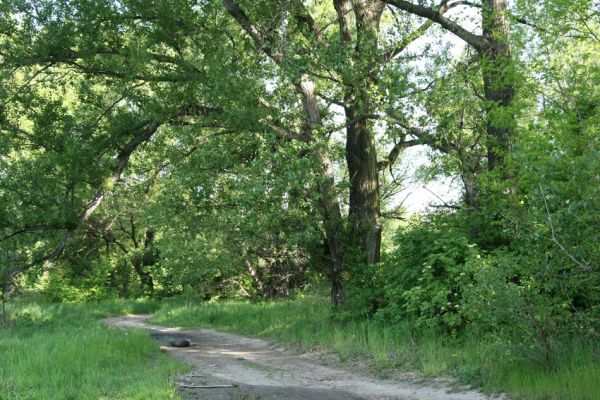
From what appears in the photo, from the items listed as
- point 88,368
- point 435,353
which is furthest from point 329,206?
point 88,368

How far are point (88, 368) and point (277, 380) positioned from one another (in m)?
3.11

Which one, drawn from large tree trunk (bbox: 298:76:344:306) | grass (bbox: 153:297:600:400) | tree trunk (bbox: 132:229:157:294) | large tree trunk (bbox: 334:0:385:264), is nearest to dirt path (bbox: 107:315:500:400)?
grass (bbox: 153:297:600:400)

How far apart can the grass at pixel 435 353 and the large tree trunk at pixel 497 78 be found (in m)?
3.55

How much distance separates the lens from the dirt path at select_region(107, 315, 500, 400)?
8.26 meters

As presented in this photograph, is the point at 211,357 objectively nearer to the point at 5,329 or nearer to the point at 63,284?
the point at 5,329

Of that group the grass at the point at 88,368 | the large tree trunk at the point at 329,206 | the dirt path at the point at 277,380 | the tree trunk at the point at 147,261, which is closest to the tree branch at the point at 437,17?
the large tree trunk at the point at 329,206

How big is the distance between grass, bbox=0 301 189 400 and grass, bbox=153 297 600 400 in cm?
349

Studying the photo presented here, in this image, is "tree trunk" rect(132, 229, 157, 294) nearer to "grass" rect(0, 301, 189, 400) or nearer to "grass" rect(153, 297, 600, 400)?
"grass" rect(153, 297, 600, 400)

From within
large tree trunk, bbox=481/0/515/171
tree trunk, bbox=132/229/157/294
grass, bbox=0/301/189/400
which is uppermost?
large tree trunk, bbox=481/0/515/171

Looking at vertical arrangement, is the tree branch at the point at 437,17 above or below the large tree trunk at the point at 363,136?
above

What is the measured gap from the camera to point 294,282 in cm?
2319

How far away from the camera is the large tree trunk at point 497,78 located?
1041 cm

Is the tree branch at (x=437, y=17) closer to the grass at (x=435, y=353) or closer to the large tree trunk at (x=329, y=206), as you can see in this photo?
the large tree trunk at (x=329, y=206)

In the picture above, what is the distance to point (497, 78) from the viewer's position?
11.1 metres
